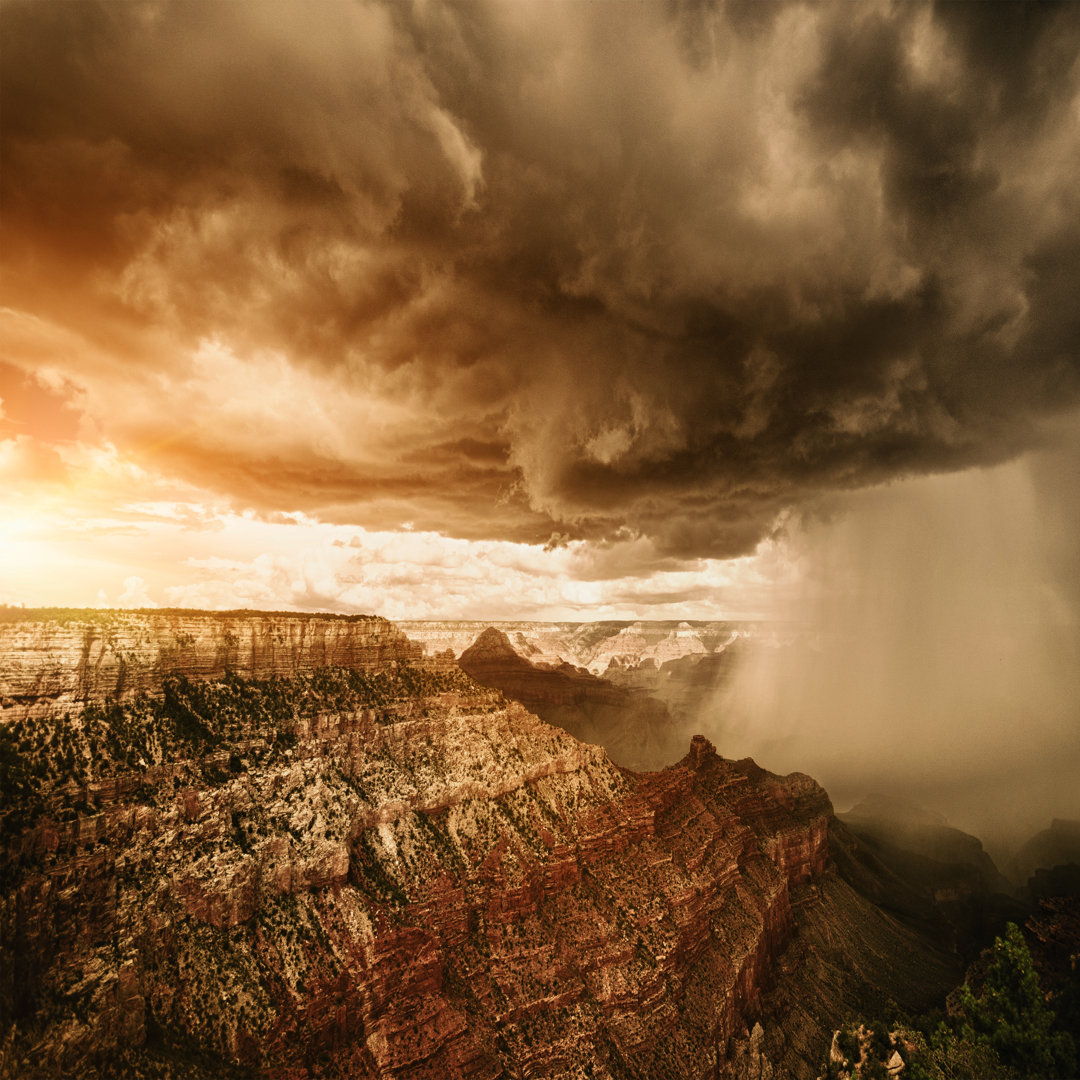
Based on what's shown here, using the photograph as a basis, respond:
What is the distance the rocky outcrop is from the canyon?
26cm

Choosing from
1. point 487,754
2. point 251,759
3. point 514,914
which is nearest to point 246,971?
point 251,759

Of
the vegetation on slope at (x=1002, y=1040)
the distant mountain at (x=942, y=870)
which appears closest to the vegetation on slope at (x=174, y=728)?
the vegetation on slope at (x=1002, y=1040)

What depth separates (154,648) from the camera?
5819 centimetres

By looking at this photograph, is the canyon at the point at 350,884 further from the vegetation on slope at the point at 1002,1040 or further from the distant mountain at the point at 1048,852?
the distant mountain at the point at 1048,852

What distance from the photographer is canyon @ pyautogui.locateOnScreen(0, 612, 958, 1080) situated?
42.2 m

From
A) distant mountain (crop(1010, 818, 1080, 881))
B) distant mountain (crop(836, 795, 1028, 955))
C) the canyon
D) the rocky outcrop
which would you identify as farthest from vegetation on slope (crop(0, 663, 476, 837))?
distant mountain (crop(1010, 818, 1080, 881))

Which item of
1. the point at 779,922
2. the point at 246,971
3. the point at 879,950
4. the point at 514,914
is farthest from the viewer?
the point at 879,950

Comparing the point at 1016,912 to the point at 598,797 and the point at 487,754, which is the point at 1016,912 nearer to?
the point at 598,797

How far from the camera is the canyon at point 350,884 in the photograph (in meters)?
42.2

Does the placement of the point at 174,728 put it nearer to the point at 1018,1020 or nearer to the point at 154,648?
the point at 154,648

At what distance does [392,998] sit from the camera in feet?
169

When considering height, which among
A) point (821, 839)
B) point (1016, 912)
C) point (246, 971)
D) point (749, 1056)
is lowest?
point (1016, 912)

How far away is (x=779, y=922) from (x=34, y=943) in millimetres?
94322

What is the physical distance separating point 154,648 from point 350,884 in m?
31.0
